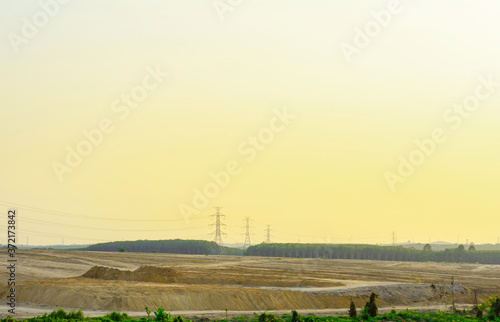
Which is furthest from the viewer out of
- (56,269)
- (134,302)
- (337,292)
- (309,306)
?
(56,269)

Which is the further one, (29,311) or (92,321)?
(29,311)

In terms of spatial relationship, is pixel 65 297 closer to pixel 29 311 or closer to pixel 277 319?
pixel 29 311

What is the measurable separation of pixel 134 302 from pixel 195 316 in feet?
25.3

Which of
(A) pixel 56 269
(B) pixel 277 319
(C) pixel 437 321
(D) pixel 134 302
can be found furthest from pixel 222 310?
(A) pixel 56 269

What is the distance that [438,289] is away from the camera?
7806 centimetres

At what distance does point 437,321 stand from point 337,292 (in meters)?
20.5

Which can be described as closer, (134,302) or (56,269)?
(134,302)

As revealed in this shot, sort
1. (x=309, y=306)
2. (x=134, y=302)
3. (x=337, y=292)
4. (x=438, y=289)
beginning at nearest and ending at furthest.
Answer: (x=134, y=302) < (x=309, y=306) < (x=337, y=292) < (x=438, y=289)

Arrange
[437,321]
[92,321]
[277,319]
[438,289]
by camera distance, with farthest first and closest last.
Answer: [438,289], [437,321], [277,319], [92,321]

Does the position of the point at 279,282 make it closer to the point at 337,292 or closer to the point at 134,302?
the point at 337,292

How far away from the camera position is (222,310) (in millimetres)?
55062

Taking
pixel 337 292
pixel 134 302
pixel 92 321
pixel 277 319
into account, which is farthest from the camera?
pixel 337 292

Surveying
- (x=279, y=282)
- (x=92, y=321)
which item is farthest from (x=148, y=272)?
(x=92, y=321)

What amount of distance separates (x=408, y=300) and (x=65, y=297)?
36025mm
